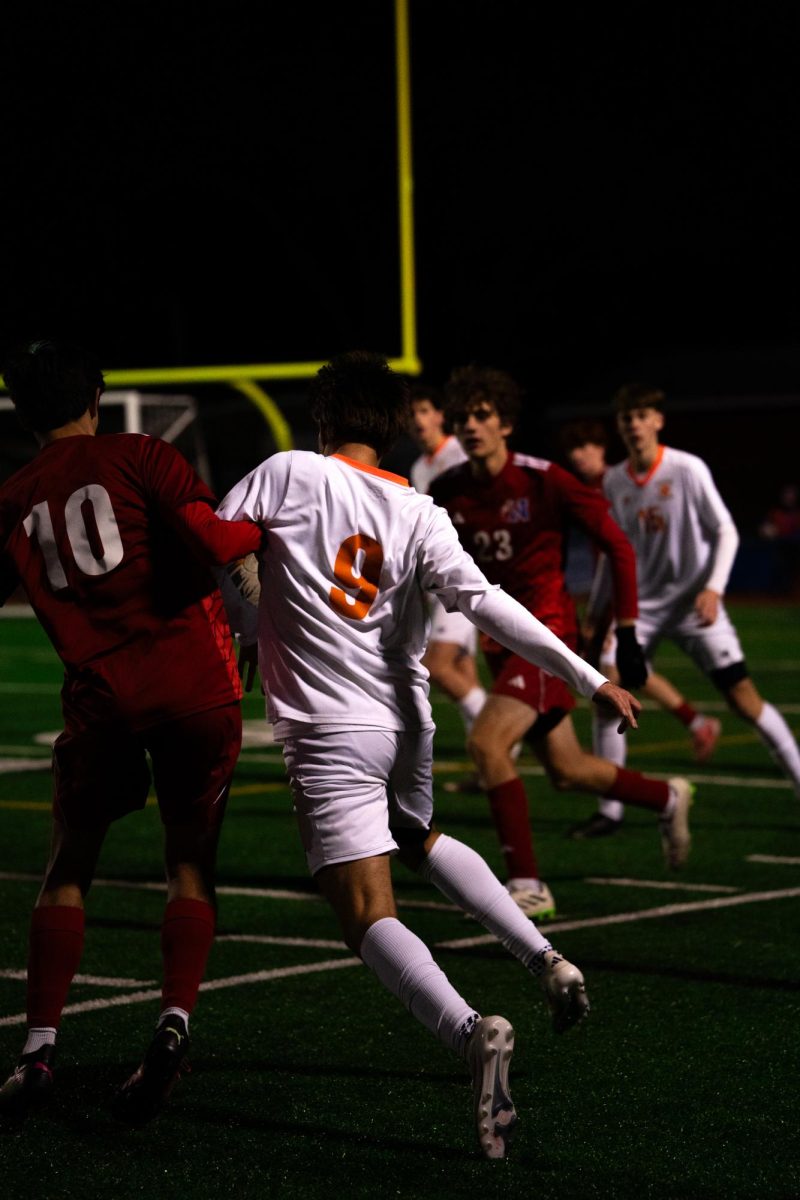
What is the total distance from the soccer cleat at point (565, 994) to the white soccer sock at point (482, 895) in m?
0.11

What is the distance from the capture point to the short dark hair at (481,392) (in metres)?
7.75

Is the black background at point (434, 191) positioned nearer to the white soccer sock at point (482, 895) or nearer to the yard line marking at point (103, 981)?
the yard line marking at point (103, 981)

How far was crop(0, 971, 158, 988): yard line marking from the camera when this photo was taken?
638 centimetres

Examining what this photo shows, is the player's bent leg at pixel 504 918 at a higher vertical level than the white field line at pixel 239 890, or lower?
higher

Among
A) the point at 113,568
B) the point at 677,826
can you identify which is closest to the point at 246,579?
the point at 113,568

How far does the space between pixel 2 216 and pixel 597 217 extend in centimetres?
2470

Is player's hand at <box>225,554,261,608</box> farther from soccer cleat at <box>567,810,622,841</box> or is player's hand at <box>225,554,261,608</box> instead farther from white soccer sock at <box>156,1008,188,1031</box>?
soccer cleat at <box>567,810,622,841</box>

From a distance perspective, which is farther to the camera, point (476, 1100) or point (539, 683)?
point (539, 683)

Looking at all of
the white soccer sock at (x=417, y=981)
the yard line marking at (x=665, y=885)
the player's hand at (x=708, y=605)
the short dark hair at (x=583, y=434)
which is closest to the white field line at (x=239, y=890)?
the yard line marking at (x=665, y=885)

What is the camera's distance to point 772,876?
27.6ft

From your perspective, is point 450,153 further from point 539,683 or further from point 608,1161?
point 608,1161

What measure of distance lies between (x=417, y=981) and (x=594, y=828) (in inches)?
207

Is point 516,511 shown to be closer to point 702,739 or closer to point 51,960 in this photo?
point 51,960

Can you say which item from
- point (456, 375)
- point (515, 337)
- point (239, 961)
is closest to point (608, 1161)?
point (239, 961)
